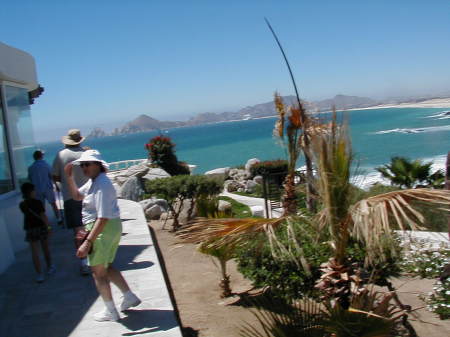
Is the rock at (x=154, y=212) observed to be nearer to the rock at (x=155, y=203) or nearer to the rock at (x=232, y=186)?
the rock at (x=155, y=203)

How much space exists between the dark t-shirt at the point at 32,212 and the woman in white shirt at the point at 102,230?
1.42m

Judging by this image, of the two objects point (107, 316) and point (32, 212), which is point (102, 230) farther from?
point (32, 212)

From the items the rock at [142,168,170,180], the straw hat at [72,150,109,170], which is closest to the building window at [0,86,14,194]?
the straw hat at [72,150,109,170]

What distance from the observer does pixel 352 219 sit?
10.9 feet

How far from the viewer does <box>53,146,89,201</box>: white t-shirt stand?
5.82 meters

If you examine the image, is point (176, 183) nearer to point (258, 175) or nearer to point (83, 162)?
point (83, 162)

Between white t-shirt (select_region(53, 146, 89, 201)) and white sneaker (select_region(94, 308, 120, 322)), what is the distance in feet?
6.30

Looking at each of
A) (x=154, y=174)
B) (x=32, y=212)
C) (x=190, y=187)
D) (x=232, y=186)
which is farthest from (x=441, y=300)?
(x=232, y=186)

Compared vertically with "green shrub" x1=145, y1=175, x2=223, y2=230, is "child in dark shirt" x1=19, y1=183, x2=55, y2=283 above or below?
above

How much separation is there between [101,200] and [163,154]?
1552 cm

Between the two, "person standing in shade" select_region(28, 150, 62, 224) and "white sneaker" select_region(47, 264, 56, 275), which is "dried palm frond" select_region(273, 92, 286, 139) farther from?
"white sneaker" select_region(47, 264, 56, 275)

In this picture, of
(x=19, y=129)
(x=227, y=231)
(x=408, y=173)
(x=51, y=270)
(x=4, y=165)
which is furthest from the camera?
(x=408, y=173)

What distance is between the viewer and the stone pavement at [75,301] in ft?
14.1

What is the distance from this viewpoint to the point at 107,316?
4.37 metres
